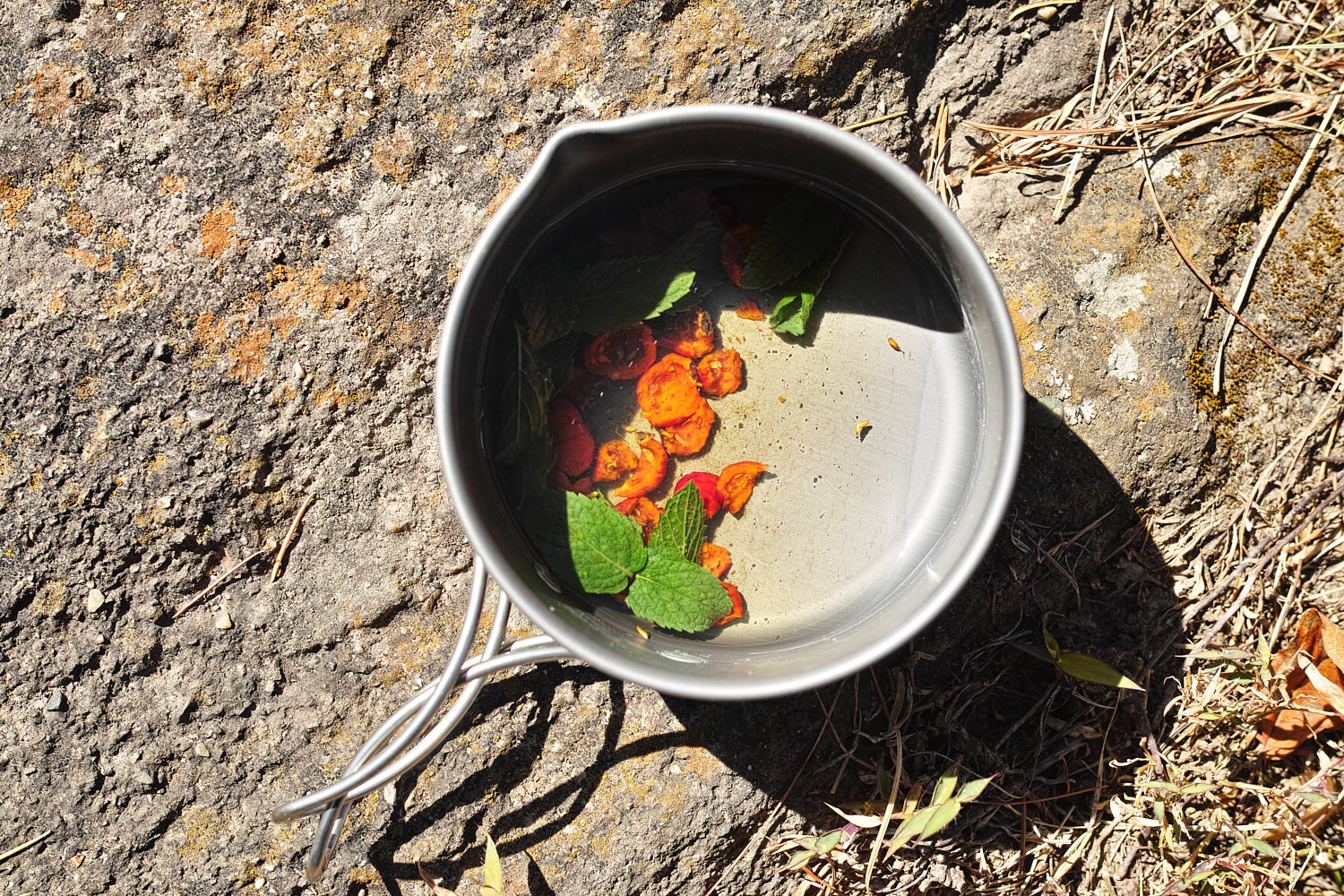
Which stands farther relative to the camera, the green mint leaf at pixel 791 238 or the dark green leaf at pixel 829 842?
the dark green leaf at pixel 829 842

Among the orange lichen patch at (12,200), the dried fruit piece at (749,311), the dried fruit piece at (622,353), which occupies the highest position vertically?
the orange lichen patch at (12,200)

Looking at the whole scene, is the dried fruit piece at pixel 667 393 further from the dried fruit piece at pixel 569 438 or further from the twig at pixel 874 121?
the twig at pixel 874 121

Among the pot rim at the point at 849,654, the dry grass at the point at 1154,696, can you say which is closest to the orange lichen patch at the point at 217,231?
the pot rim at the point at 849,654

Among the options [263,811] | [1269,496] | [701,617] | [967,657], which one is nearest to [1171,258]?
[1269,496]

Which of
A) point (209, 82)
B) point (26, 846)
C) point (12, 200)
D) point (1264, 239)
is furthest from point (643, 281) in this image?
point (26, 846)

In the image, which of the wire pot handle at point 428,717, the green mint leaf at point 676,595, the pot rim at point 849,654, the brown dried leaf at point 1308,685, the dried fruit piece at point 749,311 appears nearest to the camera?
the pot rim at point 849,654

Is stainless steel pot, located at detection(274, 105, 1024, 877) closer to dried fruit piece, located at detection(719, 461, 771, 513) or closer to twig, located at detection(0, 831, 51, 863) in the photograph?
dried fruit piece, located at detection(719, 461, 771, 513)

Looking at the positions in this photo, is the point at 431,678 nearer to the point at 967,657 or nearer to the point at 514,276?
the point at 514,276
